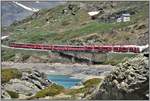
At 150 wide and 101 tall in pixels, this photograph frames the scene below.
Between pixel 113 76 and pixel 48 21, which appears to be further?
pixel 48 21

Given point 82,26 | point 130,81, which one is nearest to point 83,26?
point 82,26

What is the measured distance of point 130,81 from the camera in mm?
11867

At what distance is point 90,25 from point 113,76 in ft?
412

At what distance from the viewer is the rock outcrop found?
38.1 ft

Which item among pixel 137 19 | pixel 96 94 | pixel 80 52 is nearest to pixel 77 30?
pixel 137 19

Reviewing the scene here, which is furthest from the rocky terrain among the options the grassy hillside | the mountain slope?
the mountain slope

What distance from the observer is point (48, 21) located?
160m

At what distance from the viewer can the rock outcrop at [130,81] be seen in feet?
38.1

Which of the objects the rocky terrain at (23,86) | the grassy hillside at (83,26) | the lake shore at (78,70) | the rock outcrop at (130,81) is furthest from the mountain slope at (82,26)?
the rock outcrop at (130,81)

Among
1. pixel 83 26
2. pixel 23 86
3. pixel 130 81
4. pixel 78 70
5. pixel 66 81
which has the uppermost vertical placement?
pixel 83 26

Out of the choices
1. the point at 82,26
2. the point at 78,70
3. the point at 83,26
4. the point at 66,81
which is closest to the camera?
the point at 66,81

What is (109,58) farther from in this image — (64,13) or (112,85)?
(64,13)

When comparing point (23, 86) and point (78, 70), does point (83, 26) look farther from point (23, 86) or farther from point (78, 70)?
point (23, 86)

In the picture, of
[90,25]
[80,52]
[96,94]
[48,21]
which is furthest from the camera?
[48,21]
